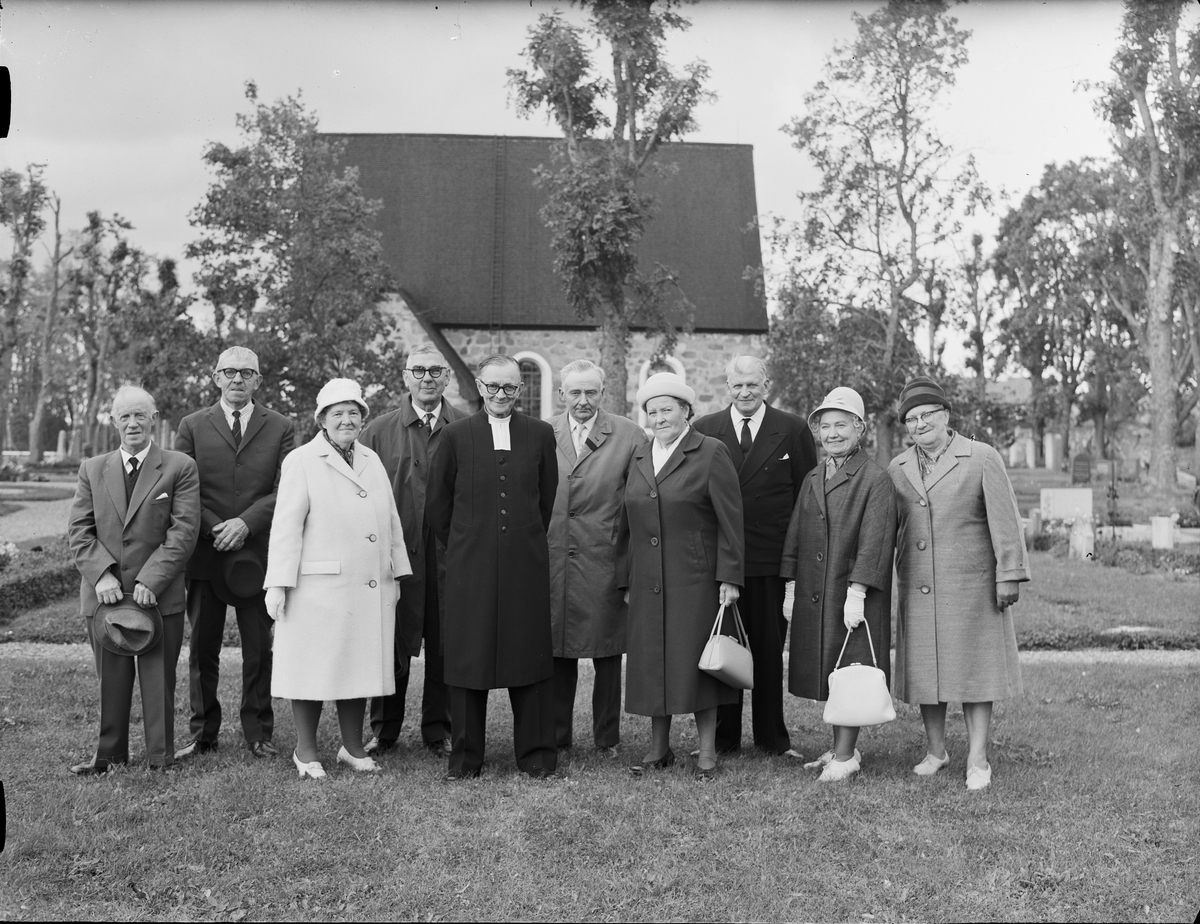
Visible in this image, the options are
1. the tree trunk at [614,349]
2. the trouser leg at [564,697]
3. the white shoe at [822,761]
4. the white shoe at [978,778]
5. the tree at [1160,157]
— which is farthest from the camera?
the tree at [1160,157]

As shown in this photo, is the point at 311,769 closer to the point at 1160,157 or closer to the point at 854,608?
the point at 854,608

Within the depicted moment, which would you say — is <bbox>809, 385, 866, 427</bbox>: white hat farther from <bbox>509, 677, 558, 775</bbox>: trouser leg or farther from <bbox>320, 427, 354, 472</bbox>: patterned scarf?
<bbox>320, 427, 354, 472</bbox>: patterned scarf

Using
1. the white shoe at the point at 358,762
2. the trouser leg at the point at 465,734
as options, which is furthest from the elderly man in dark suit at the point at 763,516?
the white shoe at the point at 358,762

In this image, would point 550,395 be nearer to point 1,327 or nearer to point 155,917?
point 1,327

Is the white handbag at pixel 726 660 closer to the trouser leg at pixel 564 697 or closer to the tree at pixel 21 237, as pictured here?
the trouser leg at pixel 564 697

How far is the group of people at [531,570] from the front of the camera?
5.97 m

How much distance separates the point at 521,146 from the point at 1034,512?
18826mm

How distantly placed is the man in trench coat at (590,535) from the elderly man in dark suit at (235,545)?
1.70 metres

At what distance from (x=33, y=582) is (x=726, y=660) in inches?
373

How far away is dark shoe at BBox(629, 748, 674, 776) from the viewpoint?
Result: 6164 mm

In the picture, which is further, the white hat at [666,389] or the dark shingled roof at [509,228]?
the dark shingled roof at [509,228]

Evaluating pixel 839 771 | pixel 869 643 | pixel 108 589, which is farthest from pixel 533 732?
pixel 108 589

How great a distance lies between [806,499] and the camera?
6.33 m

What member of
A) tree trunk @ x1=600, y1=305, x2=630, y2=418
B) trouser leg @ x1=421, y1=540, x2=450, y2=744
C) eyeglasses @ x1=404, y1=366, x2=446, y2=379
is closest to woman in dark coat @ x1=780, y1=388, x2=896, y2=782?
trouser leg @ x1=421, y1=540, x2=450, y2=744
